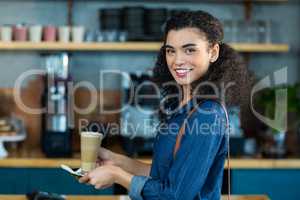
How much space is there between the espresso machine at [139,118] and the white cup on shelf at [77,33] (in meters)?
0.42

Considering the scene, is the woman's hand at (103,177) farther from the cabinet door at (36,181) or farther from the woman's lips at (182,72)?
the cabinet door at (36,181)

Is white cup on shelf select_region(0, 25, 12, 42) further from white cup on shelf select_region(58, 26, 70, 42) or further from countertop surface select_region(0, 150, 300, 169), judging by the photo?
countertop surface select_region(0, 150, 300, 169)

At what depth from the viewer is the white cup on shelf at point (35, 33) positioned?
314cm

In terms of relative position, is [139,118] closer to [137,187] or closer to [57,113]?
[57,113]

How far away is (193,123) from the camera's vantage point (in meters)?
1.41

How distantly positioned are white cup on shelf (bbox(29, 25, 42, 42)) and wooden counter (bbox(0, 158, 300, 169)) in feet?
2.44

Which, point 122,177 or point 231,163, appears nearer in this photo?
point 122,177

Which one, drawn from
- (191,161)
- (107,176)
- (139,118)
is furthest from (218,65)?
(139,118)

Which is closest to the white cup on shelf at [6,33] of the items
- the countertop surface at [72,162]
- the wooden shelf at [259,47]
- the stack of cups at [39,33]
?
the stack of cups at [39,33]

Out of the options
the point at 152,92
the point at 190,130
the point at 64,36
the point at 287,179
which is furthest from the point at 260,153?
the point at 190,130

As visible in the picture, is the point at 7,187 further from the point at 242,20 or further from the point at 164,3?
the point at 242,20

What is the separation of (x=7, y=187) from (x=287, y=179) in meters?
1.60

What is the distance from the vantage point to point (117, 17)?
325cm

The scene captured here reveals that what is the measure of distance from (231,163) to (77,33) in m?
1.20
